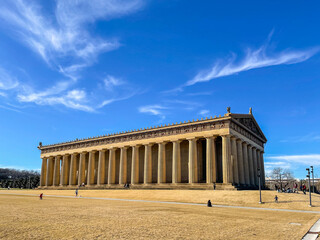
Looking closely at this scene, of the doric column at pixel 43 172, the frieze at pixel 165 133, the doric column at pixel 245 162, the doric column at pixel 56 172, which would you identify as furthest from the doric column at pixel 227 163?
the doric column at pixel 43 172

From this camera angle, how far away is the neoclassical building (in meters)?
51.5

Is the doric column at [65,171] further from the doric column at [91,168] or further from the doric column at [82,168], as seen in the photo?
the doric column at [91,168]

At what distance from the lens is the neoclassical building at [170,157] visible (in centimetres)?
5147

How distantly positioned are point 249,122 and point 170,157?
1968cm

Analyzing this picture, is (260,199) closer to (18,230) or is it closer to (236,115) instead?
(236,115)

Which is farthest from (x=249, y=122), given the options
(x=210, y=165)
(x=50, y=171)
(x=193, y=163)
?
(x=50, y=171)

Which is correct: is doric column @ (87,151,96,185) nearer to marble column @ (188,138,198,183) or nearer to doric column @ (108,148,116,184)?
doric column @ (108,148,116,184)

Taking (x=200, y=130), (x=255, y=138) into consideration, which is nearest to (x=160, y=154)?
(x=200, y=130)

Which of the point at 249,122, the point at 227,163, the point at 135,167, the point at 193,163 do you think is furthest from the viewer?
the point at 249,122

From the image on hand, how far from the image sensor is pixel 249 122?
206ft

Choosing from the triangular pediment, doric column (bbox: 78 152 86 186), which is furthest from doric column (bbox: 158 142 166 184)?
doric column (bbox: 78 152 86 186)

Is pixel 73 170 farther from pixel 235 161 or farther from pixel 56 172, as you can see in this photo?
pixel 235 161

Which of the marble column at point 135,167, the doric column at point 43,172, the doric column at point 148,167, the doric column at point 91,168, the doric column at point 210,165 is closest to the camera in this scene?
the doric column at point 210,165

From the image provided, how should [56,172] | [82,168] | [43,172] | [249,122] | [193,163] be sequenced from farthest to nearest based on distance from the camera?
[43,172], [56,172], [82,168], [249,122], [193,163]
